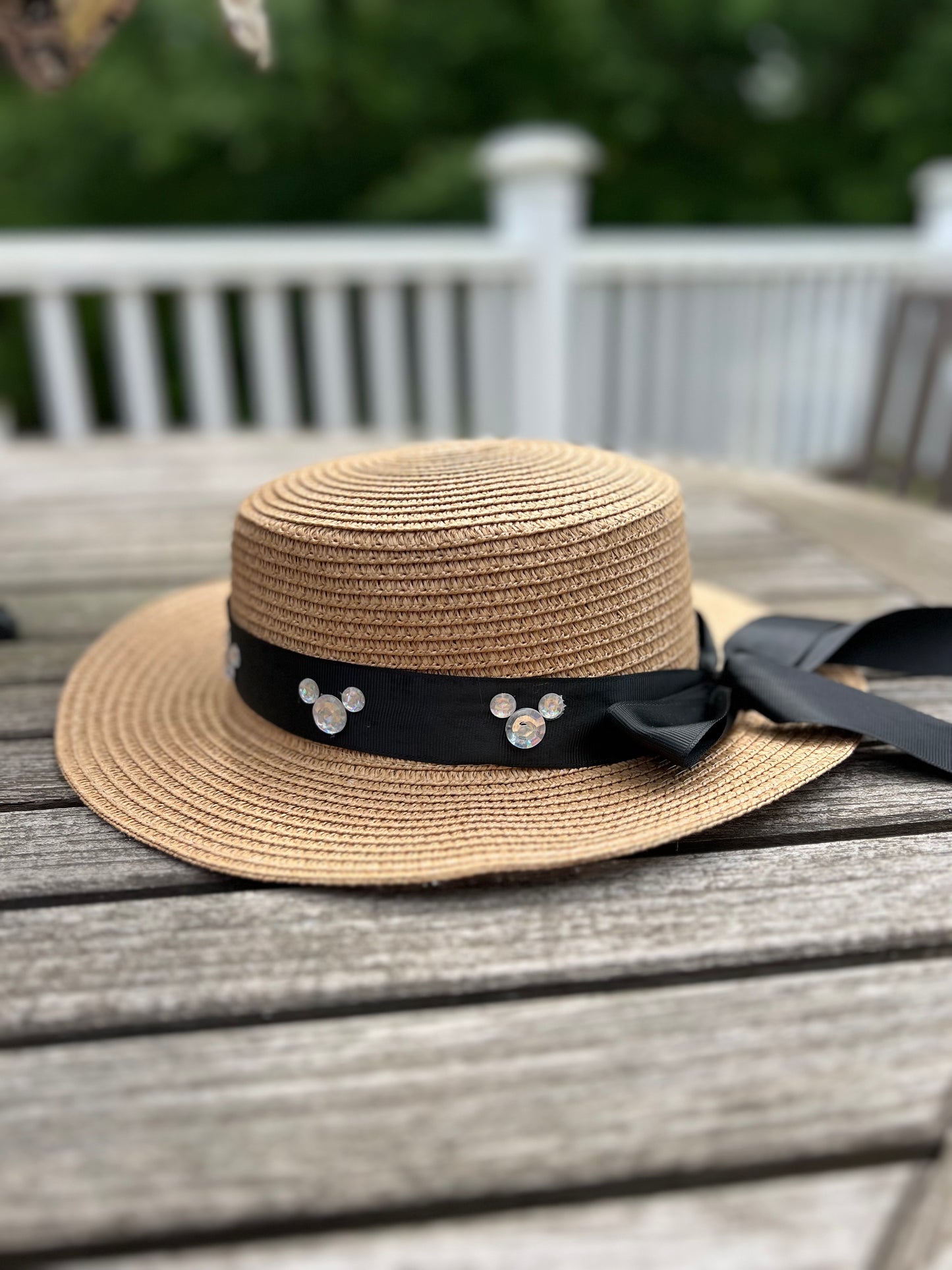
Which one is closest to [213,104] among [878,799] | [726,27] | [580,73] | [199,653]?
[580,73]

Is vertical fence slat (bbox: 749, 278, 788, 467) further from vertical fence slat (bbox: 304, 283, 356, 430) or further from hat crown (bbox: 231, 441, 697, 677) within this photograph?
hat crown (bbox: 231, 441, 697, 677)

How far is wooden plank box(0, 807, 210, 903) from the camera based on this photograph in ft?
2.34

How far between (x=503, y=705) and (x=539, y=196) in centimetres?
244

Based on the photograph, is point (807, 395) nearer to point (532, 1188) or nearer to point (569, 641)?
point (569, 641)

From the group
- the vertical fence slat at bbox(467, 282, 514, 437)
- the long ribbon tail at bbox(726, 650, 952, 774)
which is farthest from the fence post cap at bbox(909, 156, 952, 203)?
the long ribbon tail at bbox(726, 650, 952, 774)

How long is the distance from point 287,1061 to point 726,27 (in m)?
8.33

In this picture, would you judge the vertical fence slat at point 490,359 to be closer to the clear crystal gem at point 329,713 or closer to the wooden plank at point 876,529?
the wooden plank at point 876,529

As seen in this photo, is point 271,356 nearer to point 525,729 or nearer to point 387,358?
point 387,358

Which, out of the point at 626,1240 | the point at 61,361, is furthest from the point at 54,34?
the point at 626,1240

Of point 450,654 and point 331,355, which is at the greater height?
point 450,654

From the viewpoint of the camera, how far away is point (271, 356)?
9.12ft

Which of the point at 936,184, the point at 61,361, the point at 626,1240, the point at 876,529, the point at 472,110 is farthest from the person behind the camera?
the point at 472,110

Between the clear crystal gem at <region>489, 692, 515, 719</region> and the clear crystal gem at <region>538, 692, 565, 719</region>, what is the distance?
0.08 ft

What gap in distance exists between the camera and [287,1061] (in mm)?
550
